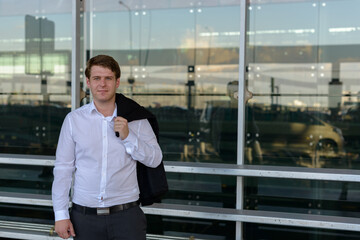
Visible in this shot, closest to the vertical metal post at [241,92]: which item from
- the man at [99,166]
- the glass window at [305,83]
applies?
the man at [99,166]

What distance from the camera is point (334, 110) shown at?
662 centimetres

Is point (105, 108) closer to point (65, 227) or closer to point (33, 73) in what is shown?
point (65, 227)

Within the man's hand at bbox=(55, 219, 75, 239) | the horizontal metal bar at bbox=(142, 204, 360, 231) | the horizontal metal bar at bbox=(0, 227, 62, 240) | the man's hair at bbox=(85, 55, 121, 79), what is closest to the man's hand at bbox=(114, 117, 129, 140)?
the man's hair at bbox=(85, 55, 121, 79)

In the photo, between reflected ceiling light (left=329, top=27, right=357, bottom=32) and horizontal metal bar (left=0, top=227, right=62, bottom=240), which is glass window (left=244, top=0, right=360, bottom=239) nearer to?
reflected ceiling light (left=329, top=27, right=357, bottom=32)

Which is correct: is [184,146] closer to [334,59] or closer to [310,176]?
[334,59]

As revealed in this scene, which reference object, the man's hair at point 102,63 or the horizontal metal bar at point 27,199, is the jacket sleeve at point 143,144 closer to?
the man's hair at point 102,63

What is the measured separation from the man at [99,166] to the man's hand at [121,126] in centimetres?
4

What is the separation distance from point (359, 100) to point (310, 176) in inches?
156

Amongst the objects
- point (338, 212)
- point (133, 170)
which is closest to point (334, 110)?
point (338, 212)

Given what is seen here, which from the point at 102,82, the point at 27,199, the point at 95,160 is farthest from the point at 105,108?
the point at 27,199

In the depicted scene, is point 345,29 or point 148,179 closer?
point 148,179

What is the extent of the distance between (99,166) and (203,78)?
5314 millimetres

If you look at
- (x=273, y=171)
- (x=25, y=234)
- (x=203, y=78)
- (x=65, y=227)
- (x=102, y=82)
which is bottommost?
(x=25, y=234)

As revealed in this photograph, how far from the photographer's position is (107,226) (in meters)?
2.21
